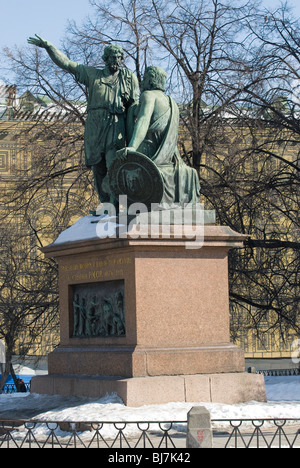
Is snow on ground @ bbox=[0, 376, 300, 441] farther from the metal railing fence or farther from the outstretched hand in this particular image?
the outstretched hand

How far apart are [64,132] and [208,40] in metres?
3.46

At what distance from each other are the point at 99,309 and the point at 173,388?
5.19ft

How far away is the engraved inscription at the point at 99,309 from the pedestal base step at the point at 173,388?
1.96 feet

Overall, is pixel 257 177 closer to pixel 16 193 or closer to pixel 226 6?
pixel 226 6

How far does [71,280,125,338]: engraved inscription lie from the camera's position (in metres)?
10.9

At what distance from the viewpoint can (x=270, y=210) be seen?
1814 centimetres

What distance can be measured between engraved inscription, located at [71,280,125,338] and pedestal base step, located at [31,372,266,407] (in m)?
0.60

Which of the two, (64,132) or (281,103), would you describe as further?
(64,132)

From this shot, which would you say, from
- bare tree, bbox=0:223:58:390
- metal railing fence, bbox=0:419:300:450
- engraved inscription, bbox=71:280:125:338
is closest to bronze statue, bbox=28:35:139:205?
engraved inscription, bbox=71:280:125:338

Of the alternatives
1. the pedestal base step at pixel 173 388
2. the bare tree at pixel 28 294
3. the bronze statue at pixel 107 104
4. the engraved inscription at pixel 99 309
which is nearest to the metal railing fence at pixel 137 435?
the pedestal base step at pixel 173 388

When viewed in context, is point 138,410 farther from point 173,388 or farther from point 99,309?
point 99,309

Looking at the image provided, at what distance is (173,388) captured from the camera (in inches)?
400
